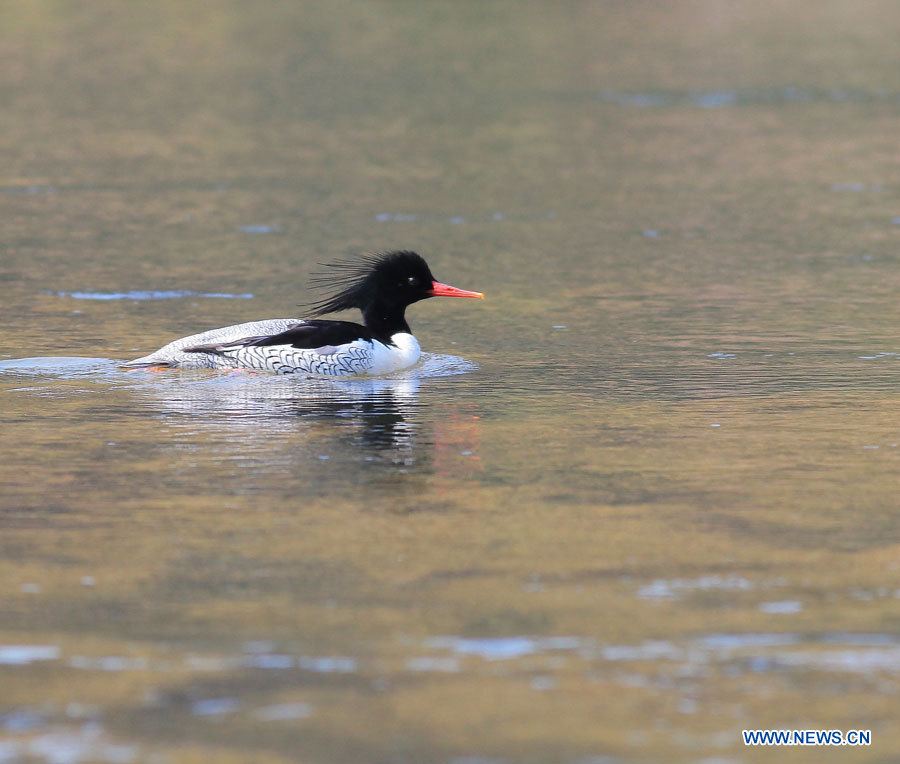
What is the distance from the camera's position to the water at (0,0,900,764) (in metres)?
5.85

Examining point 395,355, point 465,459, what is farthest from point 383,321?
point 465,459

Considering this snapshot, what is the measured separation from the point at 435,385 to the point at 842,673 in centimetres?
593

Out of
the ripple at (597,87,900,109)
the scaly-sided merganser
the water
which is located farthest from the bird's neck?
the ripple at (597,87,900,109)

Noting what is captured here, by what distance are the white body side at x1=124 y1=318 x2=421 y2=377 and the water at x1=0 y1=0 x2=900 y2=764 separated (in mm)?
145

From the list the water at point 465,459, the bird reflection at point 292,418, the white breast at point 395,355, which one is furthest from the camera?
the white breast at point 395,355

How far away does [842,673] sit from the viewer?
19.9 ft

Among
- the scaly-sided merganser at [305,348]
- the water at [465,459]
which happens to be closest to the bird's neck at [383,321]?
the scaly-sided merganser at [305,348]

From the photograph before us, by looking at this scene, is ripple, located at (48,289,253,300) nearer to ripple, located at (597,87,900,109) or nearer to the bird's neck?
the bird's neck

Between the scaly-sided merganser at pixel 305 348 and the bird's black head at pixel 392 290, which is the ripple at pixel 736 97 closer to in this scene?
the bird's black head at pixel 392 290

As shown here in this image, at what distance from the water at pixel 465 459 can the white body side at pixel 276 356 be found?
0.14 metres

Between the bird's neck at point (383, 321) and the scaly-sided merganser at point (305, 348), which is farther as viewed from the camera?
the bird's neck at point (383, 321)

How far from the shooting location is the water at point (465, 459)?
5.85m

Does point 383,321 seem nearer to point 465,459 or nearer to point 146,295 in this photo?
point 465,459

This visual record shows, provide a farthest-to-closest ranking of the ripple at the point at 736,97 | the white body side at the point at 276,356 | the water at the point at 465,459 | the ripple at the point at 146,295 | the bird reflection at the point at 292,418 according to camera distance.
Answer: the ripple at the point at 736,97 < the ripple at the point at 146,295 < the white body side at the point at 276,356 < the bird reflection at the point at 292,418 < the water at the point at 465,459
